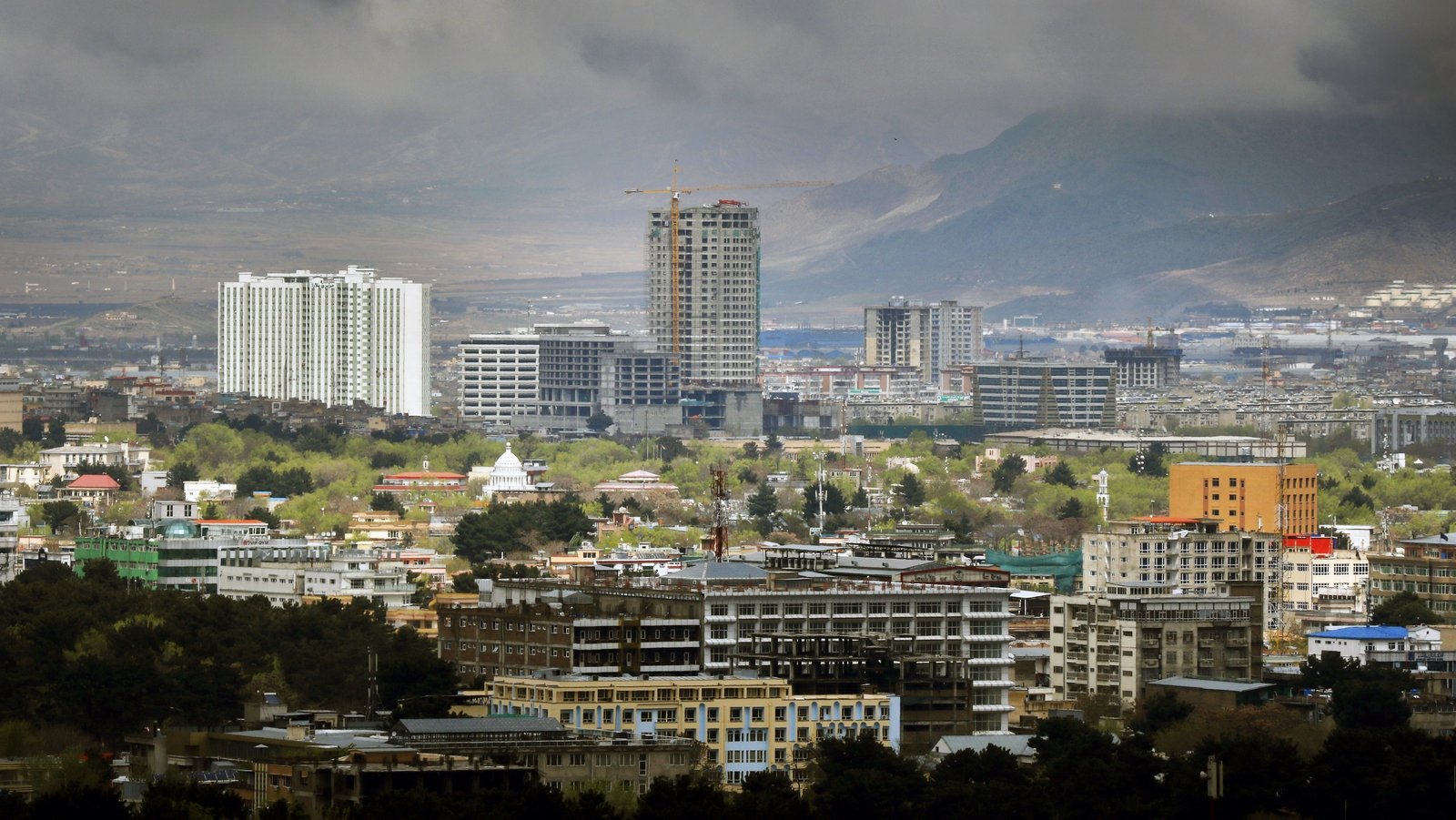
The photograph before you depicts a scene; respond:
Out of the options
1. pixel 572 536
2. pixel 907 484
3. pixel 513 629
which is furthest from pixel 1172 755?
pixel 907 484

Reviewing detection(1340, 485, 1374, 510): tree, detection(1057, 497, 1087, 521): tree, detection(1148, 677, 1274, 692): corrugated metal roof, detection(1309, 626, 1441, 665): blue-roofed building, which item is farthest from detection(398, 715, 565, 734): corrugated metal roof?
detection(1340, 485, 1374, 510): tree

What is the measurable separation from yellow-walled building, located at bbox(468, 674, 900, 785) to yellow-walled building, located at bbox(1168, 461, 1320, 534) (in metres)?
51.1

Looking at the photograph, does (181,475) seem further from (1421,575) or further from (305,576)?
(1421,575)

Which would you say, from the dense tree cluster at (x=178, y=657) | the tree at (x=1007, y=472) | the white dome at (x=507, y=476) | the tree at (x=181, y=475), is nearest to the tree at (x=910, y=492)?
the tree at (x=1007, y=472)

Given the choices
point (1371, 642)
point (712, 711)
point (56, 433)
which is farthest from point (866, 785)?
point (56, 433)

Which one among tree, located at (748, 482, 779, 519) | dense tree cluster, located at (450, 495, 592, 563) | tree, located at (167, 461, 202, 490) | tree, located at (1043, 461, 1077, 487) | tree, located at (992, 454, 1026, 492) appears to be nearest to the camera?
dense tree cluster, located at (450, 495, 592, 563)

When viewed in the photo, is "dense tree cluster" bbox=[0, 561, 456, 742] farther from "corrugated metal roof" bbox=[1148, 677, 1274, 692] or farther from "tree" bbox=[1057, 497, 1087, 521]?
"tree" bbox=[1057, 497, 1087, 521]

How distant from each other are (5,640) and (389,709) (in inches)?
385

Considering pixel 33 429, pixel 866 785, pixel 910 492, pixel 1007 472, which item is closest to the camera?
pixel 866 785

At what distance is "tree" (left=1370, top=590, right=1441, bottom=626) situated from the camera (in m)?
77.3

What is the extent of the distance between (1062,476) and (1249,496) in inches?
1213

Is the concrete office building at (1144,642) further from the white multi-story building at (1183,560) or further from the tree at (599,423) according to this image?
the tree at (599,423)

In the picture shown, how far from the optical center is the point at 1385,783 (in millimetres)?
49656

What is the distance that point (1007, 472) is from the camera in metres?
144
